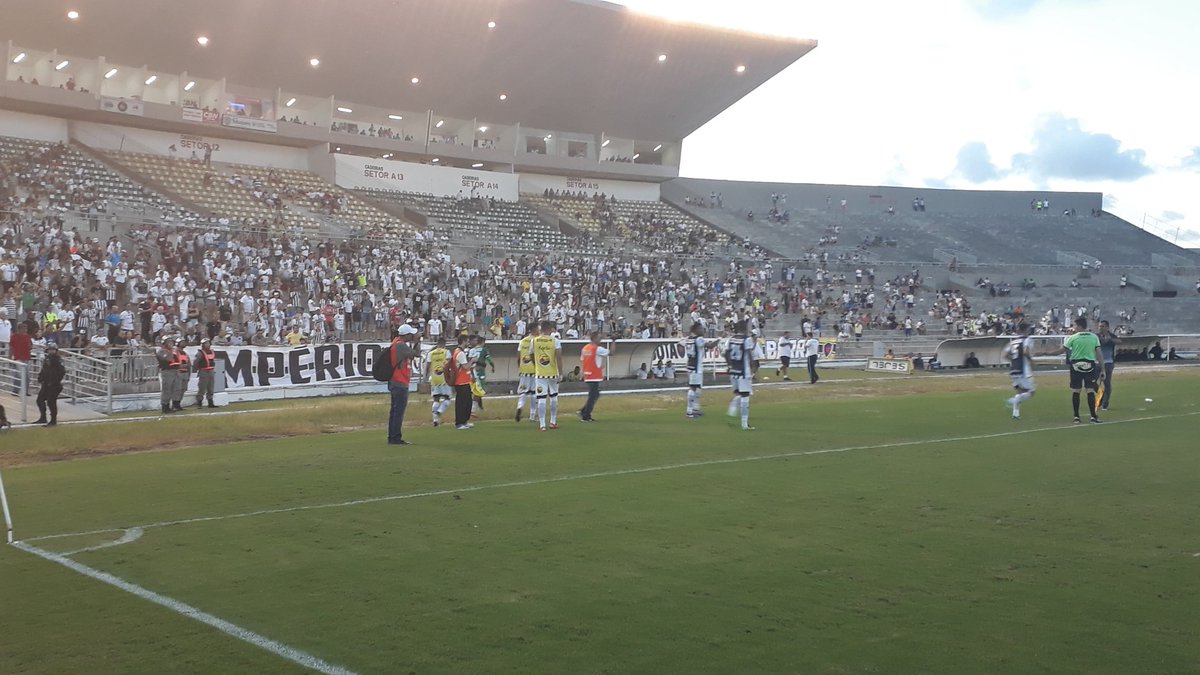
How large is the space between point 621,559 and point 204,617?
327cm

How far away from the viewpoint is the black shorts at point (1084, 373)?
1916cm

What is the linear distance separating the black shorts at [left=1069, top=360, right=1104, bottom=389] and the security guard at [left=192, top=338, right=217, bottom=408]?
65.4 feet

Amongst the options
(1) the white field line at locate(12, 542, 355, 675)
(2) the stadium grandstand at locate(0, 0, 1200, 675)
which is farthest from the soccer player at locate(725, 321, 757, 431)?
(1) the white field line at locate(12, 542, 355, 675)

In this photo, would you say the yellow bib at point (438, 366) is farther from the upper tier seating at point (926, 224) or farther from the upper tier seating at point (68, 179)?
the upper tier seating at point (926, 224)

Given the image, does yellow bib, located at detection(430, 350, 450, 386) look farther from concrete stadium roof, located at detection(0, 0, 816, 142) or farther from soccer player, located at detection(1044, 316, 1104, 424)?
concrete stadium roof, located at detection(0, 0, 816, 142)

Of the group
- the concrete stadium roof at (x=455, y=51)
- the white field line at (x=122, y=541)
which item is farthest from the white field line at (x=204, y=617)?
the concrete stadium roof at (x=455, y=51)

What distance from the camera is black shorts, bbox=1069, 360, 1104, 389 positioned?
1916 cm

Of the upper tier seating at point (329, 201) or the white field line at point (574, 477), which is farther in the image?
the upper tier seating at point (329, 201)

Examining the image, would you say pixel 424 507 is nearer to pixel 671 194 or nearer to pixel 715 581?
pixel 715 581

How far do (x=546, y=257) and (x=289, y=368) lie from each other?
825 inches

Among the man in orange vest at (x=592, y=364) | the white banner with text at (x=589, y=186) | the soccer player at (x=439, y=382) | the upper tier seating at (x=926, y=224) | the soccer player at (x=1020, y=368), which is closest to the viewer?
the soccer player at (x=439, y=382)

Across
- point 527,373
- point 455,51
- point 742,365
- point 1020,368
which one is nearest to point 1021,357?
point 1020,368

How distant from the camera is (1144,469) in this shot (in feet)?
43.5

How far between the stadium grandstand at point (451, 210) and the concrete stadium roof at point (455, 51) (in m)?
0.17
